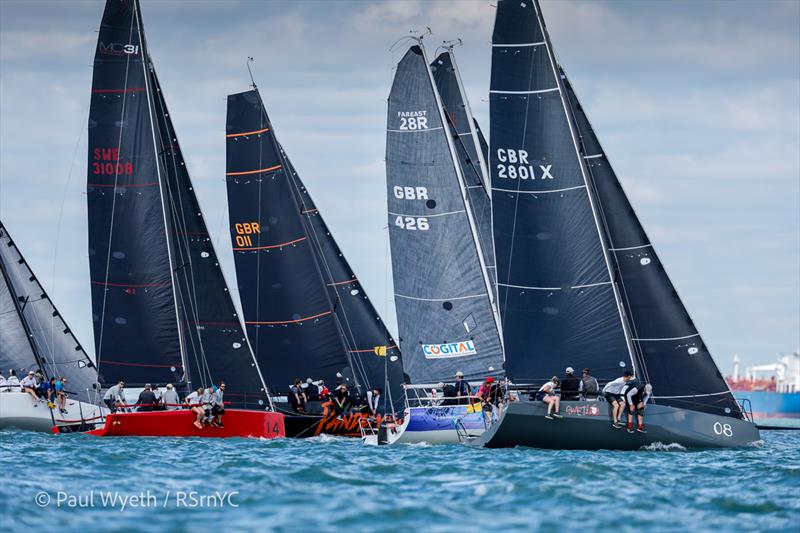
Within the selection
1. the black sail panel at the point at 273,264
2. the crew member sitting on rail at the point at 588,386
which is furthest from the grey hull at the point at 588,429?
the black sail panel at the point at 273,264

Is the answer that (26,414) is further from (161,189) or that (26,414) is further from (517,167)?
(517,167)

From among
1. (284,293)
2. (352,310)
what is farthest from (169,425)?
(352,310)

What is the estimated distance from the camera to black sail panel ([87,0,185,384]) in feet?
118

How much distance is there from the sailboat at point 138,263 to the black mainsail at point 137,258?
0.03m

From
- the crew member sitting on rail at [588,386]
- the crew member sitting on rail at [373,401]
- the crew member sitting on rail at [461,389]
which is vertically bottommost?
the crew member sitting on rail at [373,401]

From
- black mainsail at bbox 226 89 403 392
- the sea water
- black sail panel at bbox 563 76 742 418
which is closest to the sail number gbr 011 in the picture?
black sail panel at bbox 563 76 742 418

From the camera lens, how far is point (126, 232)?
3622 centimetres

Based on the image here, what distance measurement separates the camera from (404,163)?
3394 centimetres

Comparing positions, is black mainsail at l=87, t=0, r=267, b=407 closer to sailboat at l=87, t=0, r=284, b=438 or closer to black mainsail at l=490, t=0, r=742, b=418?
sailboat at l=87, t=0, r=284, b=438

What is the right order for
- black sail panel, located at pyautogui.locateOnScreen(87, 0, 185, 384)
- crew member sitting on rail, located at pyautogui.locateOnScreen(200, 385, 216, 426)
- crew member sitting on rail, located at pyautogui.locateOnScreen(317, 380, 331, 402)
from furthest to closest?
crew member sitting on rail, located at pyautogui.locateOnScreen(317, 380, 331, 402) → black sail panel, located at pyautogui.locateOnScreen(87, 0, 185, 384) → crew member sitting on rail, located at pyautogui.locateOnScreen(200, 385, 216, 426)

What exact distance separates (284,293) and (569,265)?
1303 centimetres

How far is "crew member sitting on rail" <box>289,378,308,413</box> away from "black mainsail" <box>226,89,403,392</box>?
194cm

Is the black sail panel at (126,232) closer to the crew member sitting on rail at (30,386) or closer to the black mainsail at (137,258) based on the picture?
the black mainsail at (137,258)

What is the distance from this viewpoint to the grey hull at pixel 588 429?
26.7 m
